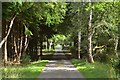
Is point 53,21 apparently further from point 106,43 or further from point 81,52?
point 81,52

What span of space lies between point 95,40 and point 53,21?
8833mm

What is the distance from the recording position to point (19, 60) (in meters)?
35.7

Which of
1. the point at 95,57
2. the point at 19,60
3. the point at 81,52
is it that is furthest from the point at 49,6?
the point at 81,52

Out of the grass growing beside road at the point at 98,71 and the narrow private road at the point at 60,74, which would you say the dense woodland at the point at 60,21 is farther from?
the narrow private road at the point at 60,74

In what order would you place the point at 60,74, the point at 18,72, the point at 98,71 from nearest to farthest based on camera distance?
the point at 18,72 < the point at 98,71 < the point at 60,74

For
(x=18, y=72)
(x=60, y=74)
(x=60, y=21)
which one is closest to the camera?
(x=18, y=72)

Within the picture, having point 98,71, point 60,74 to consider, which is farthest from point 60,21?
point 98,71

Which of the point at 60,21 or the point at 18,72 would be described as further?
the point at 60,21

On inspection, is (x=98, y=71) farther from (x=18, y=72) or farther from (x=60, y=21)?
(x=60, y=21)

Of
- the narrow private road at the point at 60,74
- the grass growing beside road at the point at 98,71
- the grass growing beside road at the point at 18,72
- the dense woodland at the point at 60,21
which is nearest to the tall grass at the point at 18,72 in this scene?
the grass growing beside road at the point at 18,72

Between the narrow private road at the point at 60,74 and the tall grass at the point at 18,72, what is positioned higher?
the tall grass at the point at 18,72

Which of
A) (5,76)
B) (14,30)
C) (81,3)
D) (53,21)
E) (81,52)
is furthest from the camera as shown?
(81,52)

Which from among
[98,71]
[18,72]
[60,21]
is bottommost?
[98,71]

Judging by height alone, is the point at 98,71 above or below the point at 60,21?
below
